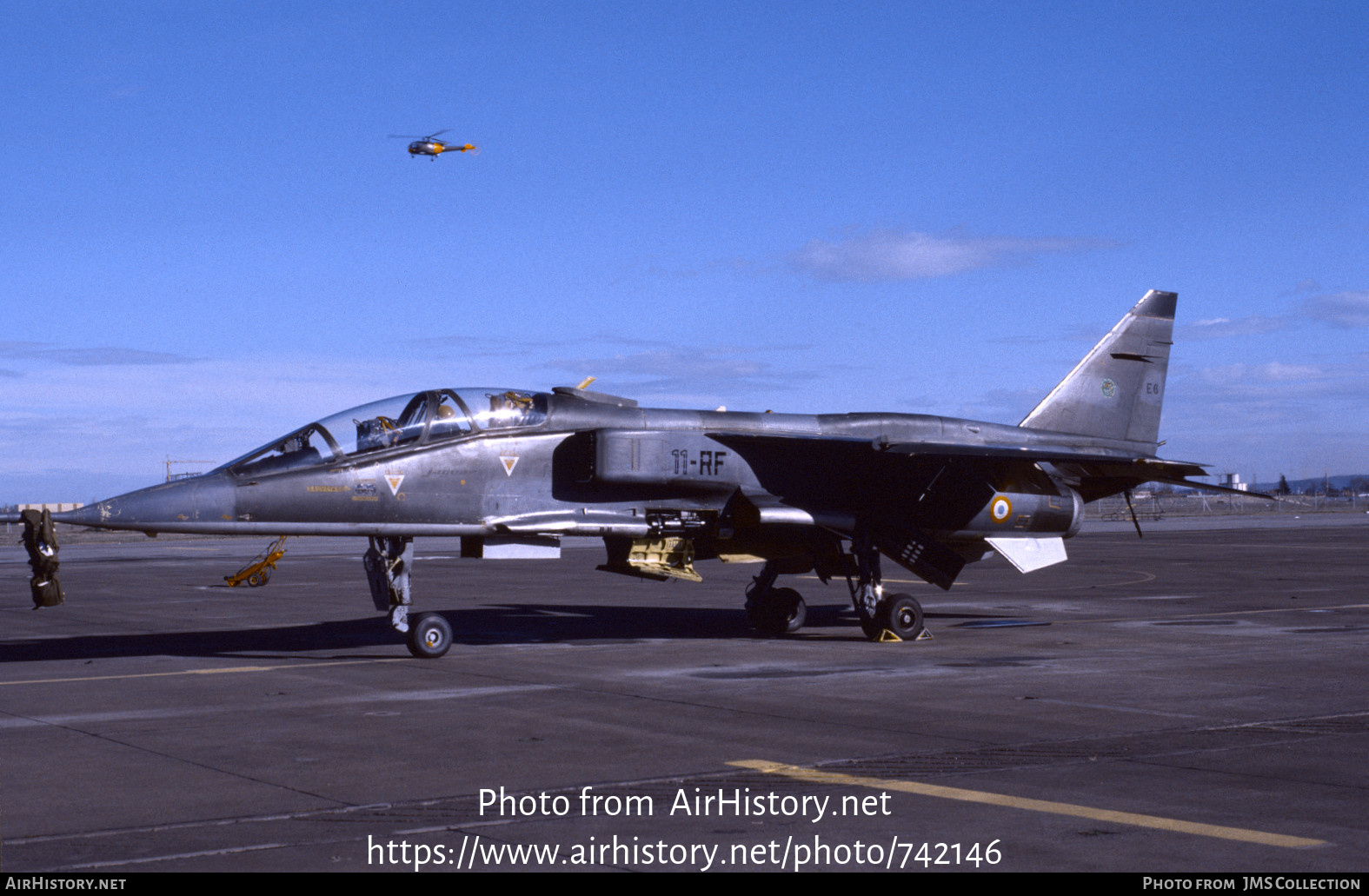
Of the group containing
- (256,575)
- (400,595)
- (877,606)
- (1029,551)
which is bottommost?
(256,575)

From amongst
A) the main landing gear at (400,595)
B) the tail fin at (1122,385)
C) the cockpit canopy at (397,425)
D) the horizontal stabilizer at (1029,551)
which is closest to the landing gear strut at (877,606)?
the horizontal stabilizer at (1029,551)

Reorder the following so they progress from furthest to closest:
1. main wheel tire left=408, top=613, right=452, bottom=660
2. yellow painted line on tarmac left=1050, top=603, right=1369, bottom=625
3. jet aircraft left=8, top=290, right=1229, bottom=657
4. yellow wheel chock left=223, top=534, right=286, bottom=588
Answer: yellow wheel chock left=223, top=534, right=286, bottom=588, yellow painted line on tarmac left=1050, top=603, right=1369, bottom=625, main wheel tire left=408, top=613, right=452, bottom=660, jet aircraft left=8, top=290, right=1229, bottom=657

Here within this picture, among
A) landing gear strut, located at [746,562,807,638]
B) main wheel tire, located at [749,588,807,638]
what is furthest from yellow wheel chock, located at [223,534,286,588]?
main wheel tire, located at [749,588,807,638]

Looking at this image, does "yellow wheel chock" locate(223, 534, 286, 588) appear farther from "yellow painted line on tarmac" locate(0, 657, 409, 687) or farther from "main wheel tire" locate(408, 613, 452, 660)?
"main wheel tire" locate(408, 613, 452, 660)

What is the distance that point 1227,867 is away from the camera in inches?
242

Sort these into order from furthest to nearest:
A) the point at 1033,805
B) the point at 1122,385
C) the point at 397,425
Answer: the point at 1122,385
the point at 397,425
the point at 1033,805

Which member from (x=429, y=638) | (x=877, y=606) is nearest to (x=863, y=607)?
(x=877, y=606)

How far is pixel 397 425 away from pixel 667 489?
3.81 metres

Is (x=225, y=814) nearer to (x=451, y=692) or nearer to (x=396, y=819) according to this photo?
(x=396, y=819)

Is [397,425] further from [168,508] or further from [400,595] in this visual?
[168,508]

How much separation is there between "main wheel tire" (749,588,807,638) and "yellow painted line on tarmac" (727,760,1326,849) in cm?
989

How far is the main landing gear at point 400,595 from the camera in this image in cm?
1530

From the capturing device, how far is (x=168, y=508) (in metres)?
13.7

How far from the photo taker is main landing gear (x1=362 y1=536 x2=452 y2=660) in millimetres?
15297
